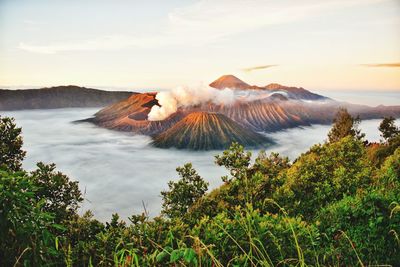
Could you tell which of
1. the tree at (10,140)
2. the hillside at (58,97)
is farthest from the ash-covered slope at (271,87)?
the tree at (10,140)

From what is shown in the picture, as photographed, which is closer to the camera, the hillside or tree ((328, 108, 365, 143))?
tree ((328, 108, 365, 143))

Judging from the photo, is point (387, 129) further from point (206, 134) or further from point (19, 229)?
point (206, 134)

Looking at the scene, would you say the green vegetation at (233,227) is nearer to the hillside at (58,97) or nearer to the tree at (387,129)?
the tree at (387,129)

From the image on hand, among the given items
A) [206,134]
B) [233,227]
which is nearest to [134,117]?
[206,134]

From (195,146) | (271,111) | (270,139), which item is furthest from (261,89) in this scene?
(195,146)

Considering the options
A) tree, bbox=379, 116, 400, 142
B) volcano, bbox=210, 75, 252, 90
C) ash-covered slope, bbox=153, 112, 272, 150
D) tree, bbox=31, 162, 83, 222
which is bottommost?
ash-covered slope, bbox=153, 112, 272, 150

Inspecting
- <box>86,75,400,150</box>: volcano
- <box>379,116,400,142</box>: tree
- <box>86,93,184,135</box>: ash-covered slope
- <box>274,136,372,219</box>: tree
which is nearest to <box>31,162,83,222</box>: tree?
<box>274,136,372,219</box>: tree

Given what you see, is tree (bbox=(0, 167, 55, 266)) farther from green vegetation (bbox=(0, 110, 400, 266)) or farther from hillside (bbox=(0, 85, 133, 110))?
hillside (bbox=(0, 85, 133, 110))
